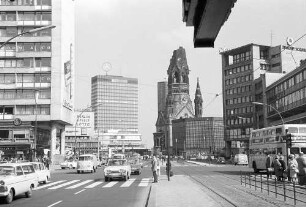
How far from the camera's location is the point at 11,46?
6981 cm

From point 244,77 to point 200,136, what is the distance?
71.7 m

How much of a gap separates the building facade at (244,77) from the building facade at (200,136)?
5495 cm

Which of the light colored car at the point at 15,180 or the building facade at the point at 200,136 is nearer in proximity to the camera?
the light colored car at the point at 15,180

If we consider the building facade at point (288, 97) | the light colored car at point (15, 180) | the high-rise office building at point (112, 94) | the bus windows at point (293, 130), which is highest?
the high-rise office building at point (112, 94)

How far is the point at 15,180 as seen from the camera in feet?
55.4

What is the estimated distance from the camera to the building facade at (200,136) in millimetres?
179625

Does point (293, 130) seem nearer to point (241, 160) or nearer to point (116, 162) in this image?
point (116, 162)

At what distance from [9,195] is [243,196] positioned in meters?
8.97

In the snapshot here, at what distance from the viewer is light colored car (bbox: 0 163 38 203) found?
16047 mm

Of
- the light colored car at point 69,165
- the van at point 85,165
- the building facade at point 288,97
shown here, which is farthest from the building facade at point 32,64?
the building facade at point 288,97

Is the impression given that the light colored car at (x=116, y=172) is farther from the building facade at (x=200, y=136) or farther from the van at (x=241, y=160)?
the building facade at (x=200, y=136)

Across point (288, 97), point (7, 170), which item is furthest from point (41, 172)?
point (288, 97)

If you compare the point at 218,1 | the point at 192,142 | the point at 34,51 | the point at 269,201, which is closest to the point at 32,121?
the point at 34,51

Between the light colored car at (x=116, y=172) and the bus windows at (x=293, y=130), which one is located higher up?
the bus windows at (x=293, y=130)
